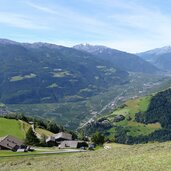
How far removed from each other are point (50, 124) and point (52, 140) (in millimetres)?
38025

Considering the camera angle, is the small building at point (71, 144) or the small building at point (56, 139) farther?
the small building at point (56, 139)

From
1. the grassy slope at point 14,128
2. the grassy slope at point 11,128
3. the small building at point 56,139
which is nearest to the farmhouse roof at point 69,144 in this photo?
the small building at point 56,139

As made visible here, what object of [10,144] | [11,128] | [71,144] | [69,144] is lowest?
[11,128]

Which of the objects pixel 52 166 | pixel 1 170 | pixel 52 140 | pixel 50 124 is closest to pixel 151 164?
pixel 52 166

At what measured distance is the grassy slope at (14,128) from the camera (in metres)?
150

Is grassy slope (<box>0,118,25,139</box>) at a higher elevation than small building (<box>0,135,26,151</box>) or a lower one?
lower

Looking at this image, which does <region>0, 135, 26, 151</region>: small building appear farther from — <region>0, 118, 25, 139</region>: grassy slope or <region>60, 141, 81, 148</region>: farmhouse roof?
<region>0, 118, 25, 139</region>: grassy slope

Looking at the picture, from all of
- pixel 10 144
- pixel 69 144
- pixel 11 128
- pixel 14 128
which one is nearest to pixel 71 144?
pixel 69 144

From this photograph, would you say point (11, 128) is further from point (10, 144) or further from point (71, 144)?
point (10, 144)

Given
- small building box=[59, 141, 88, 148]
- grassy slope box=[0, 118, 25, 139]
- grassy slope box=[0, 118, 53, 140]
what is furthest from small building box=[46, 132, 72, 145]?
grassy slope box=[0, 118, 25, 139]

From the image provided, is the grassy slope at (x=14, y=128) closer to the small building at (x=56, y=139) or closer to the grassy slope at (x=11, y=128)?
the grassy slope at (x=11, y=128)

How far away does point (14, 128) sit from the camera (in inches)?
6186

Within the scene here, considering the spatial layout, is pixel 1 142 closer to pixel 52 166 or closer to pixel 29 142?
pixel 29 142

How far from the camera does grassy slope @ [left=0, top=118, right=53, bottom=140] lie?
5896 inches
